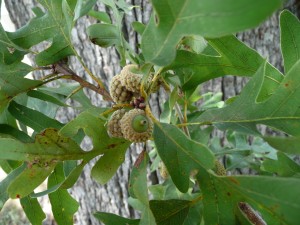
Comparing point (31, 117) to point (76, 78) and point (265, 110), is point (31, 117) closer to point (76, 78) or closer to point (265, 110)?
point (76, 78)

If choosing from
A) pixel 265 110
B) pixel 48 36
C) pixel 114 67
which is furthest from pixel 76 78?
pixel 114 67

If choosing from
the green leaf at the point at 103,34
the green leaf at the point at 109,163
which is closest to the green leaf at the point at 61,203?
the green leaf at the point at 109,163

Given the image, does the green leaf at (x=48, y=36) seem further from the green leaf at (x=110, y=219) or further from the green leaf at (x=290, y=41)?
the green leaf at (x=290, y=41)

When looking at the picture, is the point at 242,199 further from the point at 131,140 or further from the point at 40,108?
the point at 40,108

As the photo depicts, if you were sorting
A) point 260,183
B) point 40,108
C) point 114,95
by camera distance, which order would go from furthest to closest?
point 40,108 < point 114,95 < point 260,183

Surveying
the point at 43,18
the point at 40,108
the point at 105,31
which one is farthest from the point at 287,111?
the point at 40,108

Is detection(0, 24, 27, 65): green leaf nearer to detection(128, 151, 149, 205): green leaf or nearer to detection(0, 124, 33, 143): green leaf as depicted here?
detection(0, 124, 33, 143): green leaf
